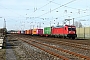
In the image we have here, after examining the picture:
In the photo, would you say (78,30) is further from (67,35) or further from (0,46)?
(0,46)

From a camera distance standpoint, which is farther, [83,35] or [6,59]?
[83,35]

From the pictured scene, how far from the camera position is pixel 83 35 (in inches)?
2328

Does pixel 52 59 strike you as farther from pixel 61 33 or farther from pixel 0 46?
pixel 61 33

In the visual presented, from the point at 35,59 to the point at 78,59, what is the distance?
273cm

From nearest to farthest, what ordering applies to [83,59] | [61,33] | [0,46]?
[83,59] → [0,46] → [61,33]

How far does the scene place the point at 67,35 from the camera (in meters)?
47.7

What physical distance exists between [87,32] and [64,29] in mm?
10559

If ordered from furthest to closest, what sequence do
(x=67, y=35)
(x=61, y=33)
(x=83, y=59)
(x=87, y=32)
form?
1. (x=87, y=32)
2. (x=61, y=33)
3. (x=67, y=35)
4. (x=83, y=59)

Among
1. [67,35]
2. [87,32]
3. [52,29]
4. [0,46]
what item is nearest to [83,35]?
[87,32]

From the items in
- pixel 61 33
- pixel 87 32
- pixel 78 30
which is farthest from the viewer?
pixel 78 30

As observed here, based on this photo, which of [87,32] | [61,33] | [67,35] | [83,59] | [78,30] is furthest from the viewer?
[78,30]

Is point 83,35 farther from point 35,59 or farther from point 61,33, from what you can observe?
point 35,59

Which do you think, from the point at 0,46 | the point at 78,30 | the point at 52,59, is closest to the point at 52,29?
the point at 78,30

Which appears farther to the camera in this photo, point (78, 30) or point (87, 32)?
point (78, 30)
